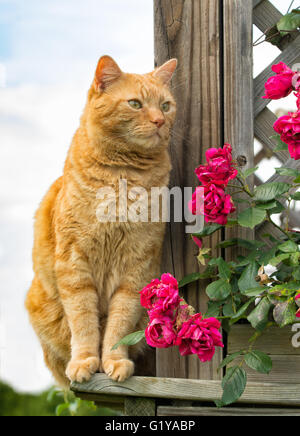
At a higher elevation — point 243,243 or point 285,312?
point 243,243

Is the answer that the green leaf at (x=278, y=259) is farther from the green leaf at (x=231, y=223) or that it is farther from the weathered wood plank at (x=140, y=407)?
the weathered wood plank at (x=140, y=407)

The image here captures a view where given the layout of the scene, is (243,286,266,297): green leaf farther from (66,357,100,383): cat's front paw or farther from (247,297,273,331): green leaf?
(66,357,100,383): cat's front paw

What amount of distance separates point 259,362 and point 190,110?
Result: 103 cm

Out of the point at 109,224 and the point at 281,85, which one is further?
the point at 109,224

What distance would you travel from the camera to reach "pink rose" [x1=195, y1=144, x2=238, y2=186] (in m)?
1.92

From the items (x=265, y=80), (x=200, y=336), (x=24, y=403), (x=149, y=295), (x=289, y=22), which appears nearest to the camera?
(x=200, y=336)

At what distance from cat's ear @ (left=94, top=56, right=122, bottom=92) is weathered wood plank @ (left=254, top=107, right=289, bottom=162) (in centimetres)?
58

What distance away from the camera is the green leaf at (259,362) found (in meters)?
1.79

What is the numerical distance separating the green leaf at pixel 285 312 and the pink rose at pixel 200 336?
208 mm

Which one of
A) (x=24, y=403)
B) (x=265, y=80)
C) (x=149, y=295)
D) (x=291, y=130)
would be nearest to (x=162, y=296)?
(x=149, y=295)

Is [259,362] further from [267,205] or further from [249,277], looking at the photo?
[267,205]

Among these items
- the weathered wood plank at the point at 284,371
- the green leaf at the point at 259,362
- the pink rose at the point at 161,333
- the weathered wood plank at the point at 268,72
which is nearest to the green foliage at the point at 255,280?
the green leaf at the point at 259,362

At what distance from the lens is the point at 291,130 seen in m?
1.85
